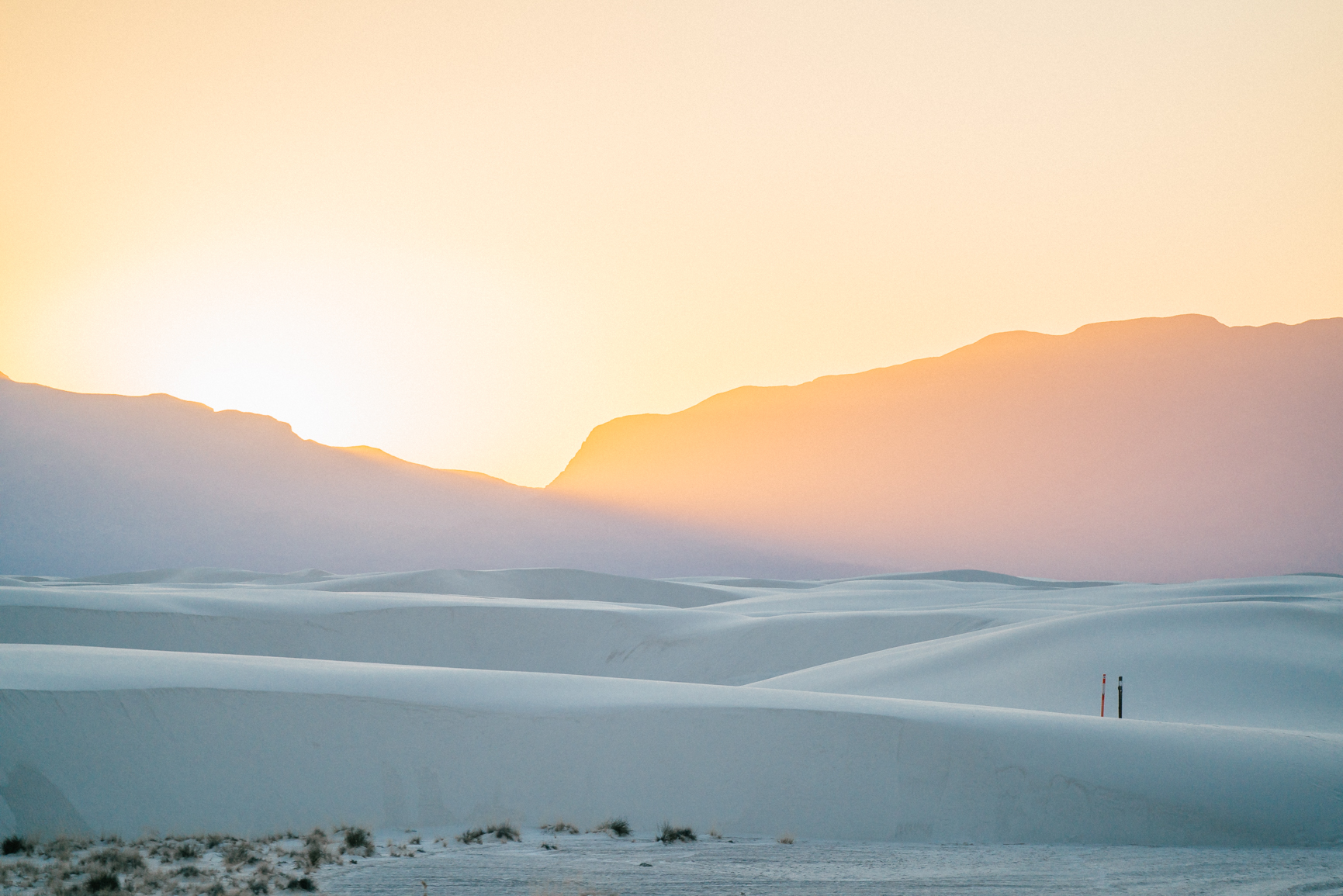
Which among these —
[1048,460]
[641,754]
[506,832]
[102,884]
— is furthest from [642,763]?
[1048,460]

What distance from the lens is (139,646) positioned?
2338 centimetres

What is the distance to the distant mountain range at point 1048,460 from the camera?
109 meters

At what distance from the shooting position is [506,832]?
8656mm

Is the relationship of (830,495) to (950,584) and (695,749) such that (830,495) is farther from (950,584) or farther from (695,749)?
(695,749)

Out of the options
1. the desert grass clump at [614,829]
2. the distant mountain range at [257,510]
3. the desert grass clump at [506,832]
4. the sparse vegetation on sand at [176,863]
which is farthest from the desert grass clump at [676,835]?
the distant mountain range at [257,510]

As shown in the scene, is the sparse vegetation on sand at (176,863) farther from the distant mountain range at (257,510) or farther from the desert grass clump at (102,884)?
the distant mountain range at (257,510)

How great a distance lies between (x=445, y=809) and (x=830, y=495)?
4676 inches

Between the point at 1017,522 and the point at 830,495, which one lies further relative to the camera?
the point at 830,495

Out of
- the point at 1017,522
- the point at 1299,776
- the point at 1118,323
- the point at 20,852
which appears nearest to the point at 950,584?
the point at 1299,776

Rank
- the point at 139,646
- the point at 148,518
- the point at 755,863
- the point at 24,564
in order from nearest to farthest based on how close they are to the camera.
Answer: the point at 755,863, the point at 139,646, the point at 24,564, the point at 148,518

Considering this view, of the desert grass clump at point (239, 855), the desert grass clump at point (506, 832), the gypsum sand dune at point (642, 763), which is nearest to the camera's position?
the desert grass clump at point (239, 855)

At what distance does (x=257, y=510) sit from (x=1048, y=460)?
292 feet

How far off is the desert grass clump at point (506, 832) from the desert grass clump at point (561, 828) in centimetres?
35

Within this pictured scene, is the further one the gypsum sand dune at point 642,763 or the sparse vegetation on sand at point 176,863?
the gypsum sand dune at point 642,763
